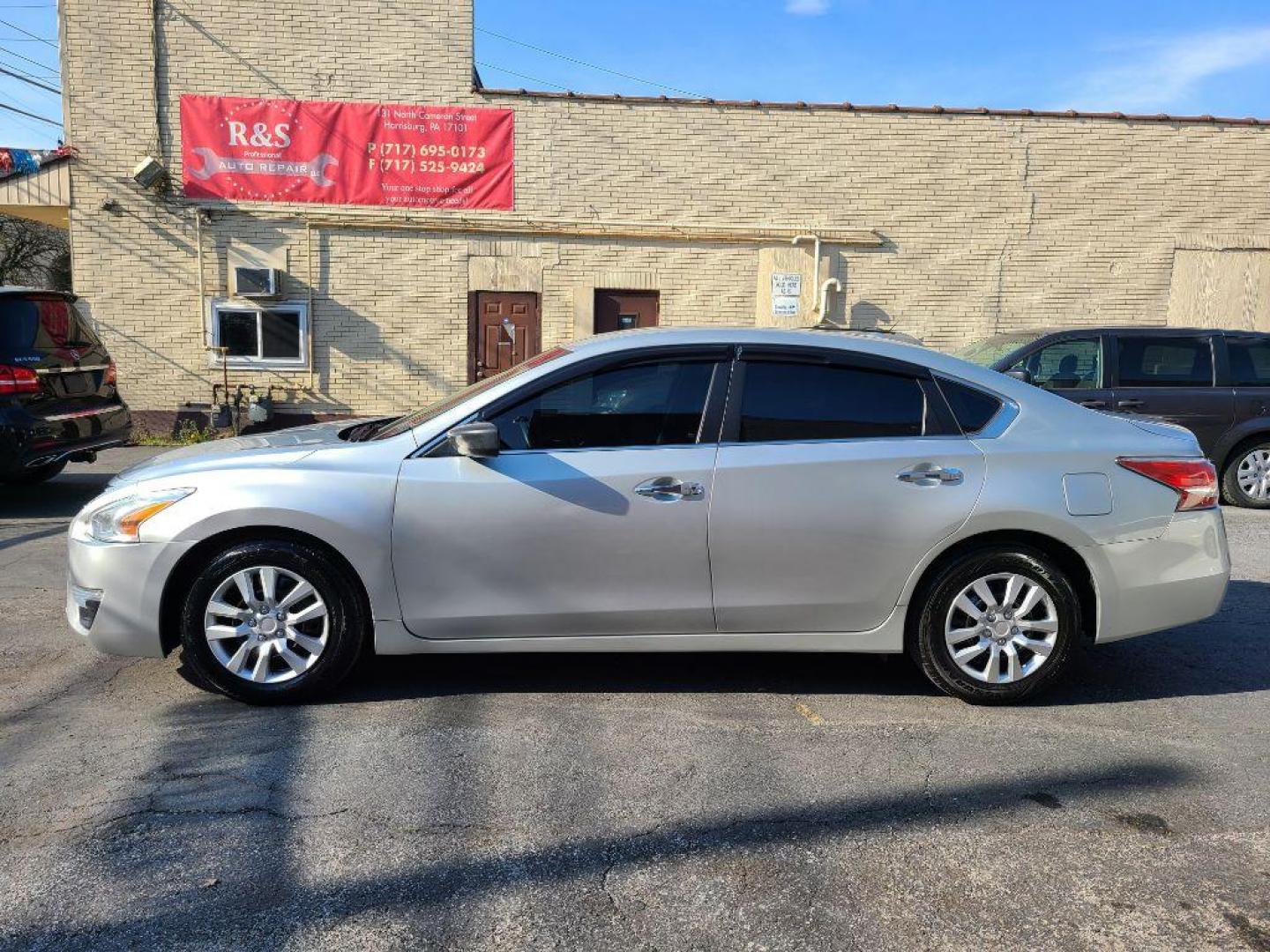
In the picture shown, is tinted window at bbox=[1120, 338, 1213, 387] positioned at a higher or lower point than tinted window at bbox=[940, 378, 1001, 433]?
higher

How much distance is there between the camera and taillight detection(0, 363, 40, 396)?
7781 millimetres

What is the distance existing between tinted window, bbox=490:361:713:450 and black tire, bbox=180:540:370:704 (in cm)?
91

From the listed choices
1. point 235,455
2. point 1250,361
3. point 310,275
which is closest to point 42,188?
point 310,275

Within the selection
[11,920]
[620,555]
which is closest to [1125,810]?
[620,555]

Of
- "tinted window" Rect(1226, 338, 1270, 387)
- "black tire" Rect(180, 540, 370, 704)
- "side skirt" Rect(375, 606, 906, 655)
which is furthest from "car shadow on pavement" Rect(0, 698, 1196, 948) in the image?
"tinted window" Rect(1226, 338, 1270, 387)

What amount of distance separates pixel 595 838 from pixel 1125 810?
71.9 inches

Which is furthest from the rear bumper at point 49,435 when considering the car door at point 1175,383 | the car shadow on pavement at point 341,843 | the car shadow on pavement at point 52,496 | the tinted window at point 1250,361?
the tinted window at point 1250,361

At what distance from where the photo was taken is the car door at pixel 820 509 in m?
4.18

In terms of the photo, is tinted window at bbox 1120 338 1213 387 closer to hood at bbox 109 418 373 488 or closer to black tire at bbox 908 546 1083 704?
black tire at bbox 908 546 1083 704

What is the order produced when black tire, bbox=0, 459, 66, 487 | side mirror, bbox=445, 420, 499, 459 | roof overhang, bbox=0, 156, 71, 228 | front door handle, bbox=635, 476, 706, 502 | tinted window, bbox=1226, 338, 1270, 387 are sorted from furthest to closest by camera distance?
roof overhang, bbox=0, 156, 71, 228
tinted window, bbox=1226, 338, 1270, 387
black tire, bbox=0, 459, 66, 487
front door handle, bbox=635, 476, 706, 502
side mirror, bbox=445, 420, 499, 459

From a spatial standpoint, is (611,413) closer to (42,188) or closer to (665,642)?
(665,642)

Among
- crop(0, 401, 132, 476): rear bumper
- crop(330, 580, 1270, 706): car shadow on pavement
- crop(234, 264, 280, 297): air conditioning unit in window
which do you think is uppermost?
crop(234, 264, 280, 297): air conditioning unit in window

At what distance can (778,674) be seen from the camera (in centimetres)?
477

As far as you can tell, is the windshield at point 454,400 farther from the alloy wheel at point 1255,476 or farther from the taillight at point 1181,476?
the alloy wheel at point 1255,476
